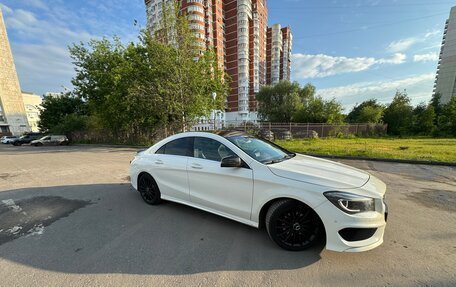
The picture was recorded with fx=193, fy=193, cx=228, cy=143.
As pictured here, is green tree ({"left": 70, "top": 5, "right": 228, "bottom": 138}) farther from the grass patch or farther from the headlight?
the headlight

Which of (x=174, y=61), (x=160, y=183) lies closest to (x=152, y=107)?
(x=174, y=61)

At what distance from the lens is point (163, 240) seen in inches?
113

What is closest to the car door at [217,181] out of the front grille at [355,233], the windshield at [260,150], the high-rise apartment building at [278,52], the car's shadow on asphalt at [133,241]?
the windshield at [260,150]

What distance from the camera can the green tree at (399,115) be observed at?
32.3 meters

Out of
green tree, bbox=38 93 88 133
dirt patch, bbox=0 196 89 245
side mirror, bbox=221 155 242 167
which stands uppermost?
green tree, bbox=38 93 88 133

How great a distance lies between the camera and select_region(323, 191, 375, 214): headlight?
221cm

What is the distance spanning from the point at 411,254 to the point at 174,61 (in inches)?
586

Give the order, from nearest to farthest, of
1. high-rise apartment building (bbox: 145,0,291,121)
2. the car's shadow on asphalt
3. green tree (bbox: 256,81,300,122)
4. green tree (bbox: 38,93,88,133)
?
the car's shadow on asphalt
green tree (bbox: 256,81,300,122)
green tree (bbox: 38,93,88,133)
high-rise apartment building (bbox: 145,0,291,121)

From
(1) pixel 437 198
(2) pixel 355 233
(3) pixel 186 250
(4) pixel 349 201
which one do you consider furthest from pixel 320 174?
(1) pixel 437 198

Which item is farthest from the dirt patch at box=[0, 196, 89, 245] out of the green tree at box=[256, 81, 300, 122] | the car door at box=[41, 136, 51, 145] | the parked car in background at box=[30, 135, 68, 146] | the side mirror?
the green tree at box=[256, 81, 300, 122]

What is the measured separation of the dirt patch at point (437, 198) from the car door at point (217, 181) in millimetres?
4056

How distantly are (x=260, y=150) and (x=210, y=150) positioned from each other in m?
0.86

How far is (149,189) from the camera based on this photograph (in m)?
4.18

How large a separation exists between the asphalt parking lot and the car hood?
95 cm
